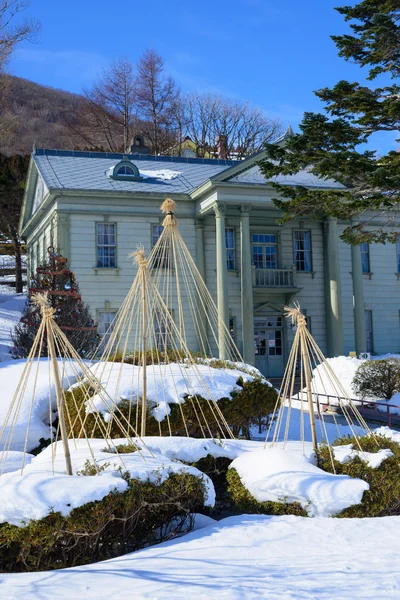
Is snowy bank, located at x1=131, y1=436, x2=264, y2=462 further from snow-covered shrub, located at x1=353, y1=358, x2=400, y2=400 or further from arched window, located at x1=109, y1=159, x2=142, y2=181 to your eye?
arched window, located at x1=109, y1=159, x2=142, y2=181

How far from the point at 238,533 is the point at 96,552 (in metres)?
1.40

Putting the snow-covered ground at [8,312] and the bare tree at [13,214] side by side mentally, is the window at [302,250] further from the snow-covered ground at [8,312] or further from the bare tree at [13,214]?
the bare tree at [13,214]

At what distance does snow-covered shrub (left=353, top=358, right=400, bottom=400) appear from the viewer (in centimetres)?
1770

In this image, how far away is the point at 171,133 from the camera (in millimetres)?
50812

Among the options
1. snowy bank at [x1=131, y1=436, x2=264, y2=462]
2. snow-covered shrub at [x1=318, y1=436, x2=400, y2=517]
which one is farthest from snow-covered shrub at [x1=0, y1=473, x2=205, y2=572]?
snow-covered shrub at [x1=318, y1=436, x2=400, y2=517]

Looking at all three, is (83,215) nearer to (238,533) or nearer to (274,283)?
(274,283)

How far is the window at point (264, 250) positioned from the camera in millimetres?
26050

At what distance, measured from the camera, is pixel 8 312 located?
31.3m

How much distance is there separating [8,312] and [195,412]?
2352 centimetres

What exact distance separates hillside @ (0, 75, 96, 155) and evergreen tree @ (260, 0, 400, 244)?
4714 cm

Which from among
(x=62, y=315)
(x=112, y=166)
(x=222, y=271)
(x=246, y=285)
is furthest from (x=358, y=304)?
(x=62, y=315)

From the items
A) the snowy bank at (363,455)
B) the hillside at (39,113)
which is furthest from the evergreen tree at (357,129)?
the hillside at (39,113)

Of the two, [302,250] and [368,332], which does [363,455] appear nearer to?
[302,250]

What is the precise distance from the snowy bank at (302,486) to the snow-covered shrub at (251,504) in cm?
4
